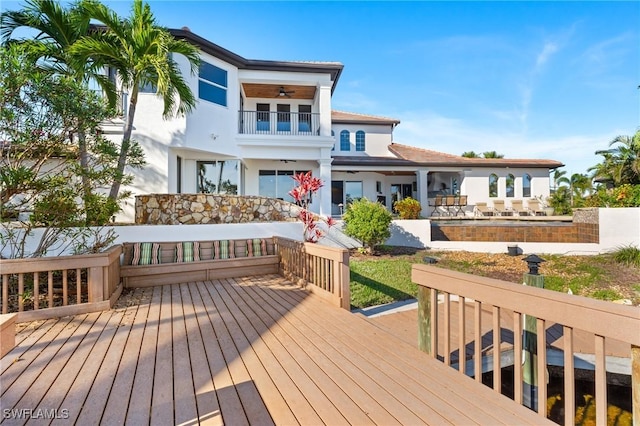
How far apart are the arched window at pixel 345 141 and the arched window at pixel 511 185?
33.8ft

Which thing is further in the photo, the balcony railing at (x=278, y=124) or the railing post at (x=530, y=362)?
the balcony railing at (x=278, y=124)

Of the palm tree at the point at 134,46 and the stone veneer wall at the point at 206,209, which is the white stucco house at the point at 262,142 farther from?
the palm tree at the point at 134,46

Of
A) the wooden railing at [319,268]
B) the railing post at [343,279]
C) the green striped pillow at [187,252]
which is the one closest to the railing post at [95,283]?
the green striped pillow at [187,252]

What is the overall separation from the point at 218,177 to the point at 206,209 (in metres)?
3.04

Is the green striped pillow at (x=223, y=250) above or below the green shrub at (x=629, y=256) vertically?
above

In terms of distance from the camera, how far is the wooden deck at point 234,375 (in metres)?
1.82

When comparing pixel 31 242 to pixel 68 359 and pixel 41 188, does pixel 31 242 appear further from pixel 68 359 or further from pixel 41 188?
pixel 68 359

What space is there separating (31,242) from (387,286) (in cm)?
748

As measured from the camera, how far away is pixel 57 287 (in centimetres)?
451

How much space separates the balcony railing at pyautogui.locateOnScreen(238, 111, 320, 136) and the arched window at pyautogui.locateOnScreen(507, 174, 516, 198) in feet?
43.7

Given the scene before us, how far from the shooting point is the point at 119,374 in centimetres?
229

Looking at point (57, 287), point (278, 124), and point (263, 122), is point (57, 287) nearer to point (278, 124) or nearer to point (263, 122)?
point (263, 122)

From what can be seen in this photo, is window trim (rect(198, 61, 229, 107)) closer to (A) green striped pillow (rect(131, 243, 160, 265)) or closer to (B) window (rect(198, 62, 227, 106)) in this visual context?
(B) window (rect(198, 62, 227, 106))

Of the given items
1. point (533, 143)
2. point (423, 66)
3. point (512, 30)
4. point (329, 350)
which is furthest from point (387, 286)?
point (533, 143)
